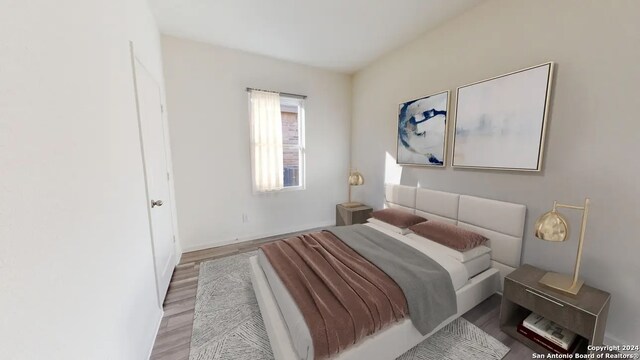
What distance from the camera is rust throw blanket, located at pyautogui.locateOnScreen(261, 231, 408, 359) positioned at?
3.88 feet

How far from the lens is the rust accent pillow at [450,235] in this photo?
194cm

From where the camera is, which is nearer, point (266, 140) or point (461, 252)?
point (461, 252)

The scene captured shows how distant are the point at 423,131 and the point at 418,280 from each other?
1843 mm

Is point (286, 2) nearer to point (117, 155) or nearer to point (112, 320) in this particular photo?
point (117, 155)

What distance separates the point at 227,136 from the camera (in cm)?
311

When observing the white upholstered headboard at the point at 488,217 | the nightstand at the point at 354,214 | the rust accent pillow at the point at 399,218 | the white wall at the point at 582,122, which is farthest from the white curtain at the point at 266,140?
the white wall at the point at 582,122

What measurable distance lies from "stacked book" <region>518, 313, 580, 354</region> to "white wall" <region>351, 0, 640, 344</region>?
0.37 metres

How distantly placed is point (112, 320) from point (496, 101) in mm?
3166

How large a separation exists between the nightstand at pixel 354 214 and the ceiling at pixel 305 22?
2315 millimetres

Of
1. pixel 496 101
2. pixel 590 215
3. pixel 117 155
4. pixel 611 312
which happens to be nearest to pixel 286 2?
pixel 117 155

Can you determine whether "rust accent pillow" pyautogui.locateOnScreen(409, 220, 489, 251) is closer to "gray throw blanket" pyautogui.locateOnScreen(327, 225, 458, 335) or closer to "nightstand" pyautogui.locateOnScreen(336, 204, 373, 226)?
"gray throw blanket" pyautogui.locateOnScreen(327, 225, 458, 335)

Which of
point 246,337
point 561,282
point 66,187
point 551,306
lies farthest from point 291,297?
point 561,282

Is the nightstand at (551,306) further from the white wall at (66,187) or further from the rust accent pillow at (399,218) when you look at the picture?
the white wall at (66,187)

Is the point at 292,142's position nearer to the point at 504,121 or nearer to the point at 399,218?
the point at 399,218
